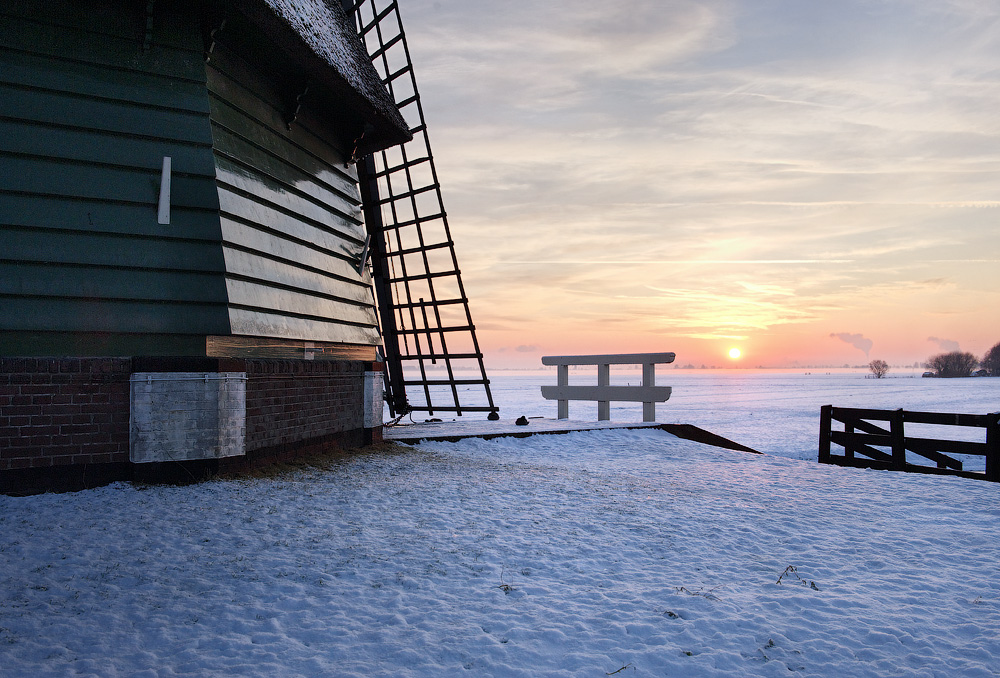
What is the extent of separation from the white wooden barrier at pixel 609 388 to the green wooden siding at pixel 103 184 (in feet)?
26.8

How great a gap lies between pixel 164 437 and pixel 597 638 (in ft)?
14.1

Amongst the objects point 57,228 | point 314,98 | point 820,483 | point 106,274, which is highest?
point 314,98

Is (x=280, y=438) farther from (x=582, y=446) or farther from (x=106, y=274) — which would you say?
(x=582, y=446)

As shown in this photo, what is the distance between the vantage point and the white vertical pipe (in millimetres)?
5840

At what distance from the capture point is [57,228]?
5.41 metres

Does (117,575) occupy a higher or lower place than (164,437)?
lower

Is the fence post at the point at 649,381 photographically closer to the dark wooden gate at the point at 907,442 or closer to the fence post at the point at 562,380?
the fence post at the point at 562,380

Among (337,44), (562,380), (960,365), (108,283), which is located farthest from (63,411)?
(960,365)

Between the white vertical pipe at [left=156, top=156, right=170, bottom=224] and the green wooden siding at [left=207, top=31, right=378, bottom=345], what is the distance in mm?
471

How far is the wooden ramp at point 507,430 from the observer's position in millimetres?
9680

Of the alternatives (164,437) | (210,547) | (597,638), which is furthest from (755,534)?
(164,437)

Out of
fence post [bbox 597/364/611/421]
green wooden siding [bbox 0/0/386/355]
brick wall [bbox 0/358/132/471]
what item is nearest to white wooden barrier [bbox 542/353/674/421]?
fence post [bbox 597/364/611/421]

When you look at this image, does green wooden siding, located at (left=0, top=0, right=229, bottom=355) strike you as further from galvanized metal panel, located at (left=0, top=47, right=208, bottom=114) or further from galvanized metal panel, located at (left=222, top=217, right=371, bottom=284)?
galvanized metal panel, located at (left=222, top=217, right=371, bottom=284)

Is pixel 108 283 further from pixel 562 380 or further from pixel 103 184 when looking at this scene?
pixel 562 380
